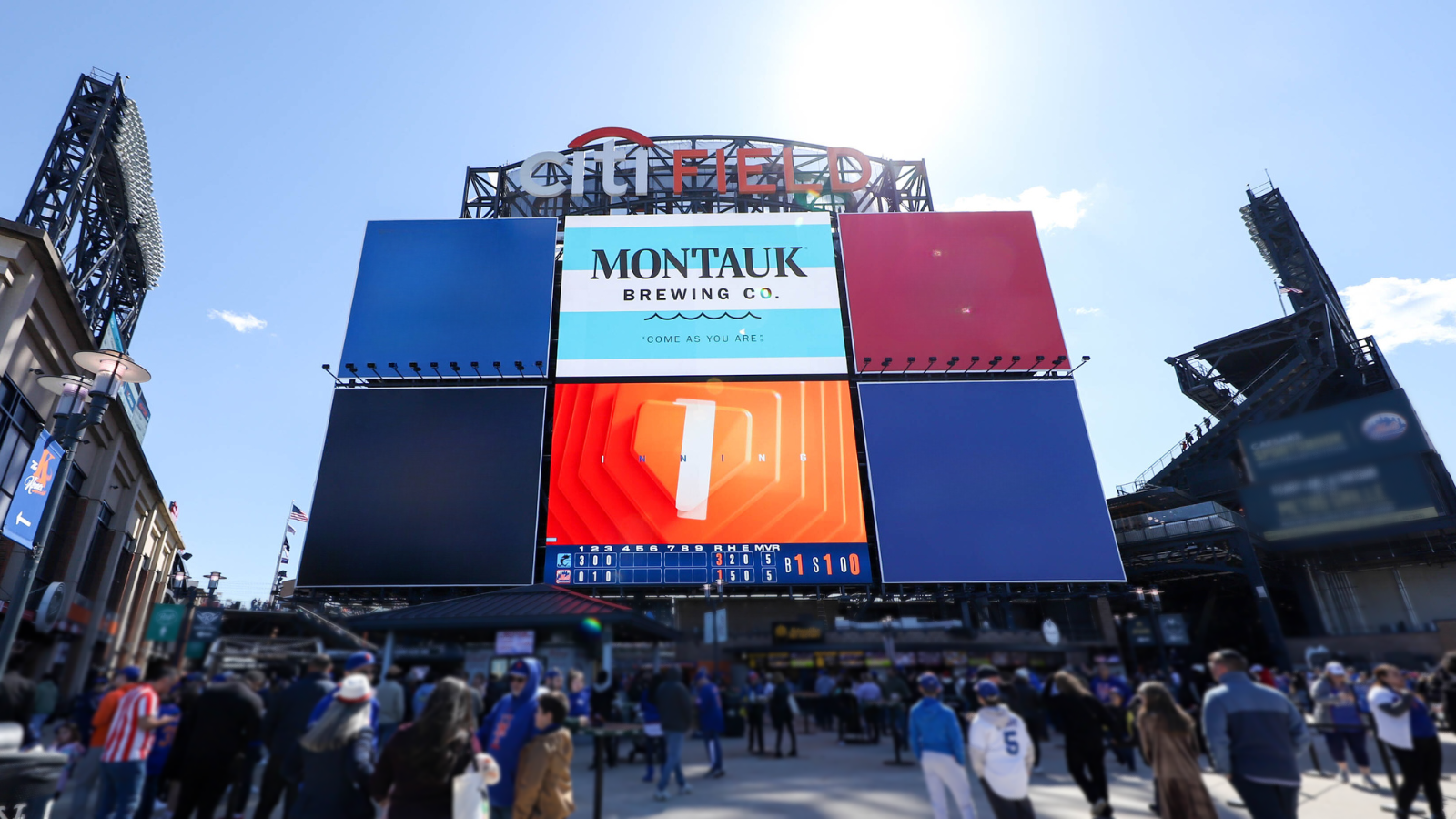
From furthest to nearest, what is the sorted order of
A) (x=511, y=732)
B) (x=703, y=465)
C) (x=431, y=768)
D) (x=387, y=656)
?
(x=703, y=465) → (x=387, y=656) → (x=511, y=732) → (x=431, y=768)

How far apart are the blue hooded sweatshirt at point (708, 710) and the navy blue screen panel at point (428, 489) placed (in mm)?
15300

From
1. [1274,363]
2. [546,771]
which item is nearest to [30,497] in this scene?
[546,771]

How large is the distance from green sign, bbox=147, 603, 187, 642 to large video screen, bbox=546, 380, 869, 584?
17416 millimetres

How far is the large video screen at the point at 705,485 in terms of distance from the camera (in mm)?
24078

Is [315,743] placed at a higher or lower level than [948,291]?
lower

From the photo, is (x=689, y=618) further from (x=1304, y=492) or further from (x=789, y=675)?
(x=1304, y=492)

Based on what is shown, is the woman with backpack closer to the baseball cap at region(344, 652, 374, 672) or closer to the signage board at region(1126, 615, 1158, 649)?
the baseball cap at region(344, 652, 374, 672)

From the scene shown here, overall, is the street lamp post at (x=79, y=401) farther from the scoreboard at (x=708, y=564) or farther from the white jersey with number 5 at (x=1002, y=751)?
the scoreboard at (x=708, y=564)

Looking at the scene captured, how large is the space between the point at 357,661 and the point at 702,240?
26.8m

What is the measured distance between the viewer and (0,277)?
14508mm

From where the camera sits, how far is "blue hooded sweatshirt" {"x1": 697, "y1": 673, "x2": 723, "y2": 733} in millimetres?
9516

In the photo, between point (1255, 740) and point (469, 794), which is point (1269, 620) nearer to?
point (1255, 740)

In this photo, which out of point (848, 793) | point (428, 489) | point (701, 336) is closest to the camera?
point (848, 793)

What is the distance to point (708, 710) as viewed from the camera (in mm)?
9609
